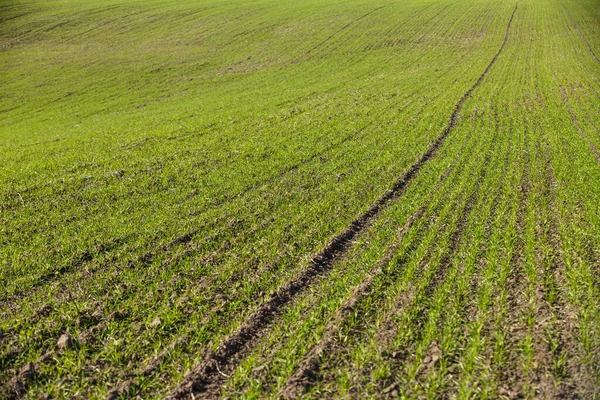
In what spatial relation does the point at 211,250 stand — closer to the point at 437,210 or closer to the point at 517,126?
the point at 437,210

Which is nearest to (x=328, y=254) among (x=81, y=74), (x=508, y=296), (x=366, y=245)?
(x=366, y=245)

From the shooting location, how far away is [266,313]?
805 centimetres

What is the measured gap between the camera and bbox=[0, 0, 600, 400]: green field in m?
6.67

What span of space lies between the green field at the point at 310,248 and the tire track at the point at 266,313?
5 centimetres

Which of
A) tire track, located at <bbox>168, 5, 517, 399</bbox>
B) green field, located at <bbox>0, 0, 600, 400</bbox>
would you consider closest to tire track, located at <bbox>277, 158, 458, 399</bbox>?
green field, located at <bbox>0, 0, 600, 400</bbox>

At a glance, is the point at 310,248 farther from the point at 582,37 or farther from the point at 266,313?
the point at 582,37

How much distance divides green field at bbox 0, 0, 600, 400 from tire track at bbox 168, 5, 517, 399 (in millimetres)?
48

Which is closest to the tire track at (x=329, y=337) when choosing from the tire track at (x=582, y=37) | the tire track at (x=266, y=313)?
the tire track at (x=266, y=313)

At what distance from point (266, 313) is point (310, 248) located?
2.84 metres

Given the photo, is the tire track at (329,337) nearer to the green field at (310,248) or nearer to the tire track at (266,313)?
the green field at (310,248)

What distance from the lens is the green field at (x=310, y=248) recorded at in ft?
21.9

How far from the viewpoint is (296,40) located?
5925 cm

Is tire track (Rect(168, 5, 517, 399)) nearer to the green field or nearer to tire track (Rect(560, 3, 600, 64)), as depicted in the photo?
the green field

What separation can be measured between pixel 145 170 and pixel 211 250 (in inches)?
297
